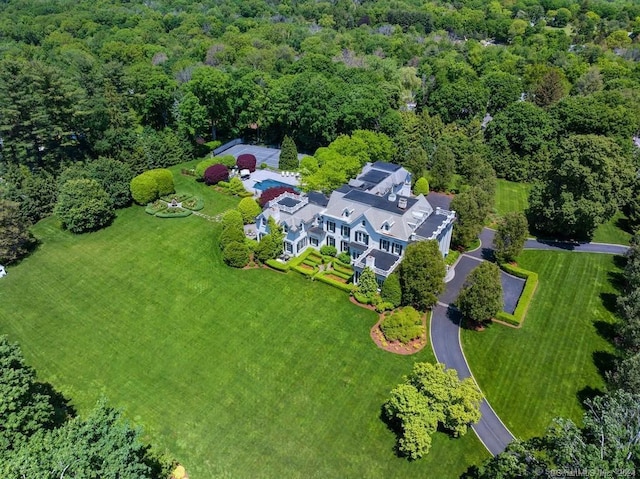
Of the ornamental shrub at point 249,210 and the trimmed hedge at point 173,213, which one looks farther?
the trimmed hedge at point 173,213

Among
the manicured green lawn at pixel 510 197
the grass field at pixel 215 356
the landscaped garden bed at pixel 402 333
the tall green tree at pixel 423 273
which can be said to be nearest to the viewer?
the grass field at pixel 215 356

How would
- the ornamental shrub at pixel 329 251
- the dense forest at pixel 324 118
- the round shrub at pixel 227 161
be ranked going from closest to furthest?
1. the ornamental shrub at pixel 329 251
2. the dense forest at pixel 324 118
3. the round shrub at pixel 227 161

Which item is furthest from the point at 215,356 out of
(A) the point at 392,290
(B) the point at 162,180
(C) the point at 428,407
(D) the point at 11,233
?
(B) the point at 162,180

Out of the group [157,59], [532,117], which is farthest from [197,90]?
[532,117]

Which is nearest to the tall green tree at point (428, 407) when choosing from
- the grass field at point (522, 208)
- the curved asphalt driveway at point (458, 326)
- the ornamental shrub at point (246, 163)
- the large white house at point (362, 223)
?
the curved asphalt driveway at point (458, 326)

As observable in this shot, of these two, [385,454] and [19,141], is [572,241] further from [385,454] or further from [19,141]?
[19,141]

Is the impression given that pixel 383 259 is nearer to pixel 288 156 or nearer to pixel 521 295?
pixel 521 295

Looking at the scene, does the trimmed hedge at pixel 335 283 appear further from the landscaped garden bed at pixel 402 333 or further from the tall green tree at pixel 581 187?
the tall green tree at pixel 581 187
